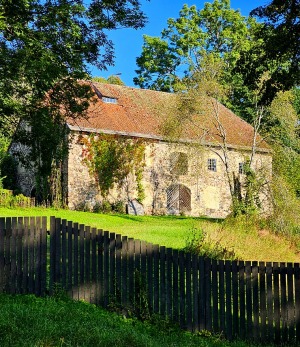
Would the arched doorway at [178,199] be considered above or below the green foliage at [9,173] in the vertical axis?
below

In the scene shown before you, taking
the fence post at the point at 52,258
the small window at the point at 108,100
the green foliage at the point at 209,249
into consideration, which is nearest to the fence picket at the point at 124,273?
the fence post at the point at 52,258

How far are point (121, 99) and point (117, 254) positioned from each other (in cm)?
2461

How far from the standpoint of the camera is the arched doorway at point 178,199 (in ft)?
98.9

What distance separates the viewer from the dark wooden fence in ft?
23.2

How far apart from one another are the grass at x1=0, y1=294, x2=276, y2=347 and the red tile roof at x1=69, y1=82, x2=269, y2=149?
59.6ft

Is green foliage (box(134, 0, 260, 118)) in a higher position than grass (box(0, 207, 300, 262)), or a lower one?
higher

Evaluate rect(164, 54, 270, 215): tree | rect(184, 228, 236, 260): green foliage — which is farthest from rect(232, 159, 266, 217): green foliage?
rect(184, 228, 236, 260): green foliage

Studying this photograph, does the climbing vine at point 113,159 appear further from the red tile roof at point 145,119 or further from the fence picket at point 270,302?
the fence picket at point 270,302

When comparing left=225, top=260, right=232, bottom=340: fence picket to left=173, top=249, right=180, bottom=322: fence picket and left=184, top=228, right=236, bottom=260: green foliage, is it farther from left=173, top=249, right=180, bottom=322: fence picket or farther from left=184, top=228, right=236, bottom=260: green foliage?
left=184, top=228, right=236, bottom=260: green foliage

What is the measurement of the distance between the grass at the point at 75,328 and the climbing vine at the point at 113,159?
1950cm

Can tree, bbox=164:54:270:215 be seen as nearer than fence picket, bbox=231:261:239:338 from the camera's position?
No

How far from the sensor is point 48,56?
10.3 meters

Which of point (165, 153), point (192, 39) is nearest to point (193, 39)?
point (192, 39)

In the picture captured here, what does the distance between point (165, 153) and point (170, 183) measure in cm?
204
